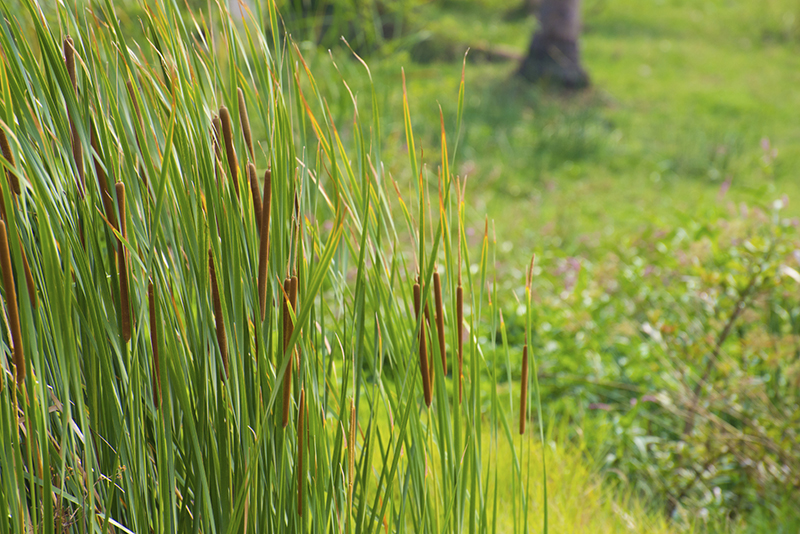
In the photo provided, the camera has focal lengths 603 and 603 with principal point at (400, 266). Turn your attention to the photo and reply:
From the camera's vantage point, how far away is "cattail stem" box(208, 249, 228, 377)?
0.65 meters

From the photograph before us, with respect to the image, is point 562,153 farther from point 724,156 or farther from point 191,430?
point 191,430

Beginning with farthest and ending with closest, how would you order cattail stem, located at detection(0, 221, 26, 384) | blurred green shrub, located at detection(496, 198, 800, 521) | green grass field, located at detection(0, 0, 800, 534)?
blurred green shrub, located at detection(496, 198, 800, 521)
green grass field, located at detection(0, 0, 800, 534)
cattail stem, located at detection(0, 221, 26, 384)

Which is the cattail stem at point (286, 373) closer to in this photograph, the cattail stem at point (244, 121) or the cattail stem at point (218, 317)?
the cattail stem at point (218, 317)

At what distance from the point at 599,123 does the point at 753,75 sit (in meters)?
3.86

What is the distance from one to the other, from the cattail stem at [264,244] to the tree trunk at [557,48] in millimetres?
7523

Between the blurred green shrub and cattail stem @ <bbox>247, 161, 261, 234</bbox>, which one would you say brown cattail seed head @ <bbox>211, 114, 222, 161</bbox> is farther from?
the blurred green shrub

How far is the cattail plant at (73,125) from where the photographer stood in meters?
0.64

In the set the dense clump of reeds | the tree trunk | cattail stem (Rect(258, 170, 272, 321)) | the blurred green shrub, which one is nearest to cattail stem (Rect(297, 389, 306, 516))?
the dense clump of reeds

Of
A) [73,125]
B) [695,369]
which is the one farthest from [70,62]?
[695,369]

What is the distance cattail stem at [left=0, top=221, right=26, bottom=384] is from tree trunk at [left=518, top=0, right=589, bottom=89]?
7683 mm

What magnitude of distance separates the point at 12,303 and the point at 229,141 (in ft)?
0.82

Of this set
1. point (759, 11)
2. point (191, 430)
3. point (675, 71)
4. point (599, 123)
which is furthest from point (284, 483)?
point (759, 11)

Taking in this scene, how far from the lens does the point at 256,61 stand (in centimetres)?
69

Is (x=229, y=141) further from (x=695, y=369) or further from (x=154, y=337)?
(x=695, y=369)
